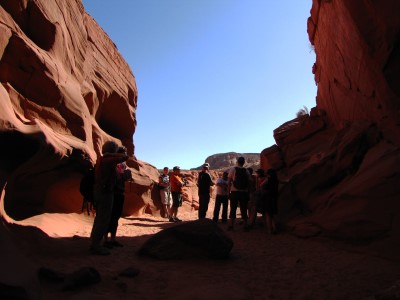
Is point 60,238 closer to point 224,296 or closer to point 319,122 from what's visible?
point 224,296

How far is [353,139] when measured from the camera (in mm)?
7473

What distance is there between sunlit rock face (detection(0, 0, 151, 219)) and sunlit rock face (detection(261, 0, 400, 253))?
17.6ft

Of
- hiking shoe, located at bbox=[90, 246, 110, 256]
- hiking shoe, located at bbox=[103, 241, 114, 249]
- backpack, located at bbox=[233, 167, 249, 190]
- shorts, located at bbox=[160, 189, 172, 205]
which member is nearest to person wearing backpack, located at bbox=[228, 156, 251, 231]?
backpack, located at bbox=[233, 167, 249, 190]

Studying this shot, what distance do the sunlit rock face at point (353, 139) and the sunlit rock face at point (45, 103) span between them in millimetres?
5371

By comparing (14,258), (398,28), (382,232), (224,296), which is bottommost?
(224,296)

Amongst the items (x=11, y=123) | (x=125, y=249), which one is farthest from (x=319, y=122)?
(x=11, y=123)

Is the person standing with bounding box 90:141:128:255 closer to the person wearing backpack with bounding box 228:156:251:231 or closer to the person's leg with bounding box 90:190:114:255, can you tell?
the person's leg with bounding box 90:190:114:255

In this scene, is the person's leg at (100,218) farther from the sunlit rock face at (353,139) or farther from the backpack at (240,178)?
the sunlit rock face at (353,139)

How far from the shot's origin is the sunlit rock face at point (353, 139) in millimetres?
5891

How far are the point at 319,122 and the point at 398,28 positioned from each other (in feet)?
15.7

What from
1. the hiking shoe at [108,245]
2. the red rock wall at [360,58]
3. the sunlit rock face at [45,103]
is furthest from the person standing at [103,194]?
the red rock wall at [360,58]

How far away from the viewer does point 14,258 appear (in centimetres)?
326

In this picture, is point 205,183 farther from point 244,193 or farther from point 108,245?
point 108,245

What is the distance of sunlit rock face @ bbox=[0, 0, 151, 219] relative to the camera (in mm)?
5078
